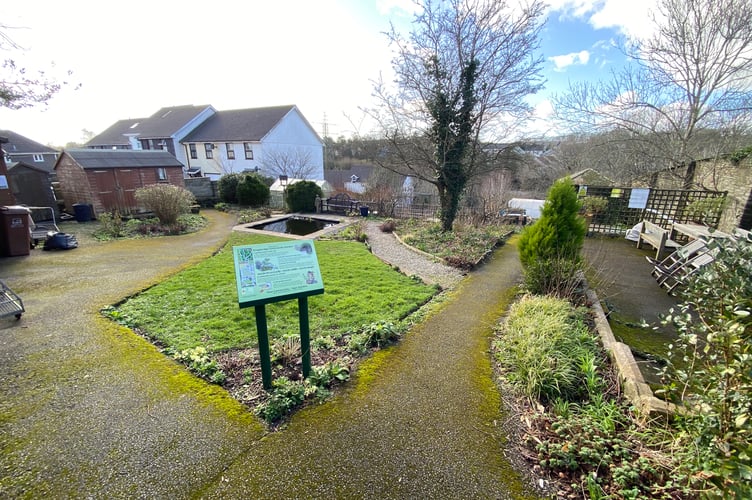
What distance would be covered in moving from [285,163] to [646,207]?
22164 millimetres

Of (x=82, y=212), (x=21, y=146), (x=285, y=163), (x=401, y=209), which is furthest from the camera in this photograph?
(x=21, y=146)

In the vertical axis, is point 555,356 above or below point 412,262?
above

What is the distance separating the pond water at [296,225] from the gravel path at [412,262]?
10.1 feet

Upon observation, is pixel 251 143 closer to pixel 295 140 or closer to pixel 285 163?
pixel 285 163

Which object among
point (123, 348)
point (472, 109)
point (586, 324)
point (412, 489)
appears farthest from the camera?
point (472, 109)

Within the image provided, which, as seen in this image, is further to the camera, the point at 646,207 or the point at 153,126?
the point at 153,126

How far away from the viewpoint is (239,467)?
2346 millimetres

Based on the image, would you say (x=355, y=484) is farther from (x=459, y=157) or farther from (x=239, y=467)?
(x=459, y=157)

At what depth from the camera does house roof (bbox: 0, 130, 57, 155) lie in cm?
3221

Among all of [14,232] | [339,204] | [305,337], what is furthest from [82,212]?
[305,337]

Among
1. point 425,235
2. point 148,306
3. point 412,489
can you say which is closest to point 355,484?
point 412,489

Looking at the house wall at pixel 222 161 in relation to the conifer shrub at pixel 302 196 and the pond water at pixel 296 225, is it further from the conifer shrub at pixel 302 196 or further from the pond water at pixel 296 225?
the pond water at pixel 296 225

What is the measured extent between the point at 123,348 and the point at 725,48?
1808 cm

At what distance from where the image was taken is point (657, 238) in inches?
329
